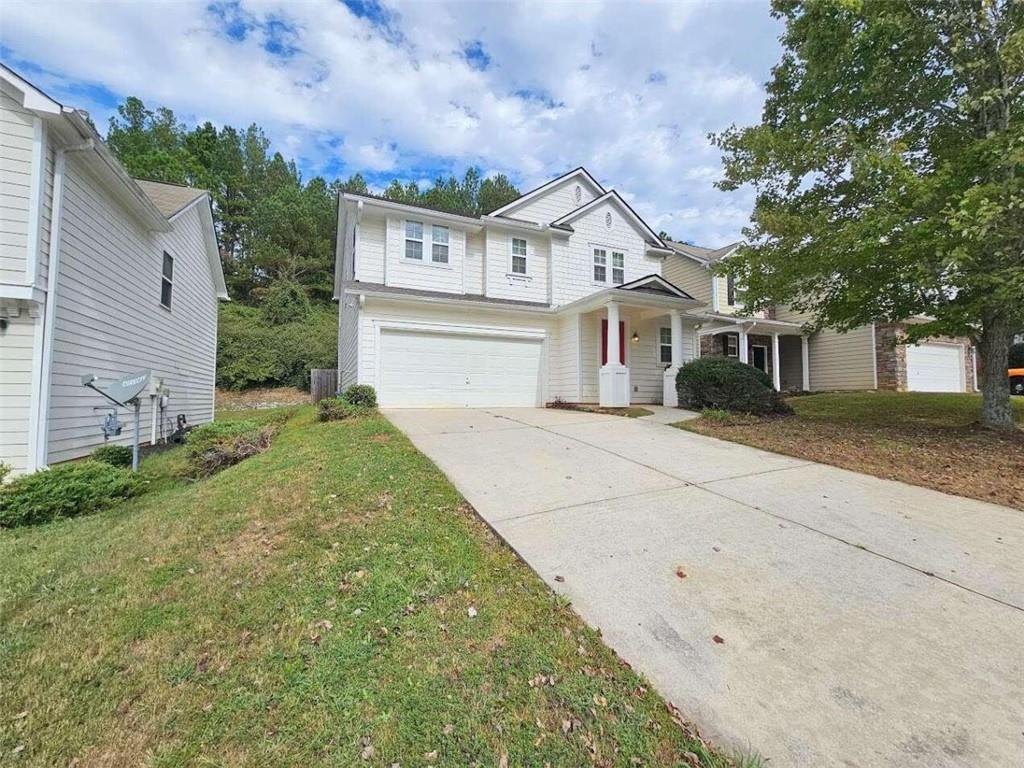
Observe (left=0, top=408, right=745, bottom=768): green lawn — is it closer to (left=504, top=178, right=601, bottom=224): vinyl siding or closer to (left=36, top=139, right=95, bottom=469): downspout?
(left=36, top=139, right=95, bottom=469): downspout

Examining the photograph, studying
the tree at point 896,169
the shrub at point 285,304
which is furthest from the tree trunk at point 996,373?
the shrub at point 285,304

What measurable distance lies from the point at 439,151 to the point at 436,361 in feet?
37.3

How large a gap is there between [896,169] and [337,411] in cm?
1081

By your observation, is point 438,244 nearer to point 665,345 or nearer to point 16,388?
point 665,345

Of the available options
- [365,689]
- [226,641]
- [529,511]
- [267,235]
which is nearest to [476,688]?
[365,689]

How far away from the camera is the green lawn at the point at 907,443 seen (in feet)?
17.5

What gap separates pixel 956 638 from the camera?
8.02 feet

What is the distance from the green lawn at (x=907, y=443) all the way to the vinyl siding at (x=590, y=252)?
21.7 feet

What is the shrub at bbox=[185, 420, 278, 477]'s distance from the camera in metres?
6.93

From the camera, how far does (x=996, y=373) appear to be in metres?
8.15

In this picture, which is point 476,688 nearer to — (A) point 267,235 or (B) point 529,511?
(B) point 529,511

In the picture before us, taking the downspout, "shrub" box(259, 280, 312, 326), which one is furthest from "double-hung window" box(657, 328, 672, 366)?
"shrub" box(259, 280, 312, 326)

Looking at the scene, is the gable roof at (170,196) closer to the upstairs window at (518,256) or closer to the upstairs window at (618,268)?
the upstairs window at (518,256)

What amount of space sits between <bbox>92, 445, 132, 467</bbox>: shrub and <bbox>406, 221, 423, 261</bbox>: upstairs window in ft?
26.2
